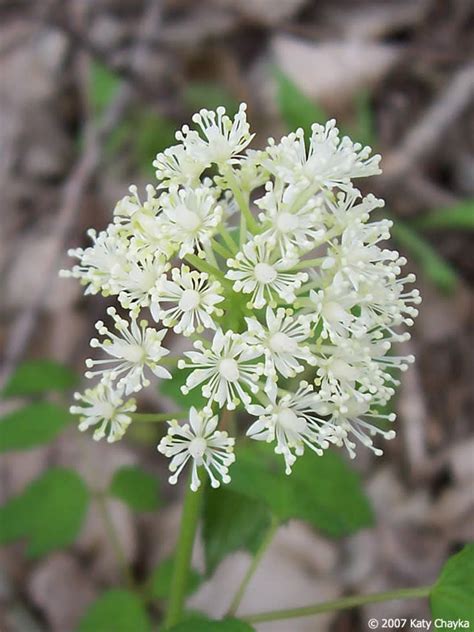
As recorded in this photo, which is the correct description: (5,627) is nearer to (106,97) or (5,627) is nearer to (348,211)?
(348,211)

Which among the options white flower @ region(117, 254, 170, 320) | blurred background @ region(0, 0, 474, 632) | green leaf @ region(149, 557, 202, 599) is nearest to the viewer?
white flower @ region(117, 254, 170, 320)

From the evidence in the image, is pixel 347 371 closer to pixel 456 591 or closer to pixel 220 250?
pixel 220 250

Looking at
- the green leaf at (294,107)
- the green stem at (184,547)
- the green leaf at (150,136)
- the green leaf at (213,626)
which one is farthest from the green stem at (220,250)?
the green leaf at (150,136)

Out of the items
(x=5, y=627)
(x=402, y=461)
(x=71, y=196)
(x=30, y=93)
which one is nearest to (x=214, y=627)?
(x=5, y=627)

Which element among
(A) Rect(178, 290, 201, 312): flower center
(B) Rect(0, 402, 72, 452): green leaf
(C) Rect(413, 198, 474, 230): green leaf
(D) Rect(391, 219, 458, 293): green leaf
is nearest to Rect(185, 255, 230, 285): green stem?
(A) Rect(178, 290, 201, 312): flower center

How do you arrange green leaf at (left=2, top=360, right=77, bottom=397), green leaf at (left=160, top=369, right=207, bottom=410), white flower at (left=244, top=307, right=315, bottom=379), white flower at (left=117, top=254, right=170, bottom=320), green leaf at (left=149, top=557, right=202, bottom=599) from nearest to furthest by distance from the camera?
1. white flower at (left=244, top=307, right=315, bottom=379)
2. white flower at (left=117, top=254, right=170, bottom=320)
3. green leaf at (left=160, top=369, right=207, bottom=410)
4. green leaf at (left=149, top=557, right=202, bottom=599)
5. green leaf at (left=2, top=360, right=77, bottom=397)

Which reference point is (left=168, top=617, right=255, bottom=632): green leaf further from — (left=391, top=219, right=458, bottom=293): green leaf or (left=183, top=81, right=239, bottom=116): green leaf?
(left=183, top=81, right=239, bottom=116): green leaf
